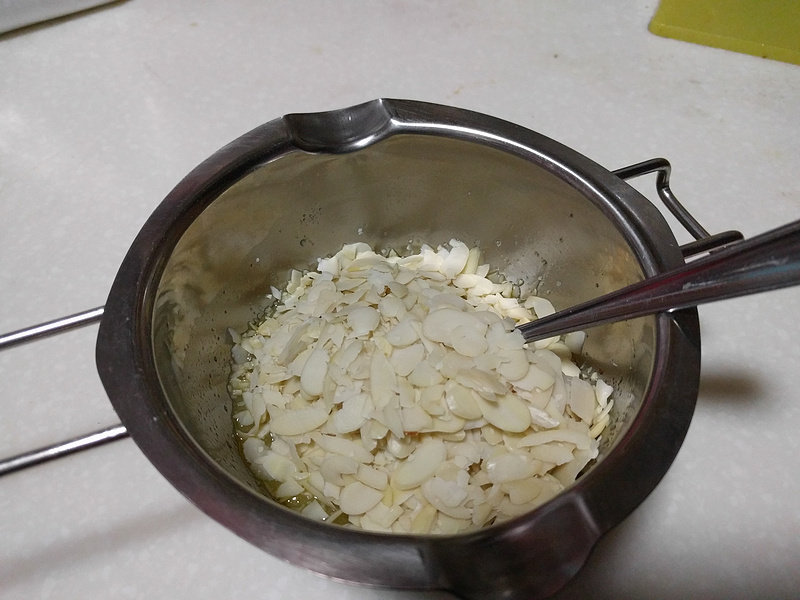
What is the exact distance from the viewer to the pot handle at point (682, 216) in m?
0.44

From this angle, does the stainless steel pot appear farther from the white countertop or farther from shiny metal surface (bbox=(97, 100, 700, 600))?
the white countertop

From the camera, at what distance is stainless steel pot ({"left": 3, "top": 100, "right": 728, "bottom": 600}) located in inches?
12.9

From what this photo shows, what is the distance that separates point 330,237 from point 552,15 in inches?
22.2

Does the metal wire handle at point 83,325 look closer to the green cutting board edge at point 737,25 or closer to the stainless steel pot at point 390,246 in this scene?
the stainless steel pot at point 390,246

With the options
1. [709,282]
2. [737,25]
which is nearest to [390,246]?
[709,282]

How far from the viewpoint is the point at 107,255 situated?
0.67 meters

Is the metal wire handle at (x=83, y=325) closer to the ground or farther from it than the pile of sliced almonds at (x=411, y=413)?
farther from it

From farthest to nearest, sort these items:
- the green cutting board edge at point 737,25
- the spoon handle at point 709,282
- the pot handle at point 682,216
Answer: the green cutting board edge at point 737,25 < the pot handle at point 682,216 < the spoon handle at point 709,282

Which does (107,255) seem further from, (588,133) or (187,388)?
(588,133)

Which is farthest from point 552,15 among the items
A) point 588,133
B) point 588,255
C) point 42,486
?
point 42,486

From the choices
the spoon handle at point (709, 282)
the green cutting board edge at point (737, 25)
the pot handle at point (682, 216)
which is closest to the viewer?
the spoon handle at point (709, 282)

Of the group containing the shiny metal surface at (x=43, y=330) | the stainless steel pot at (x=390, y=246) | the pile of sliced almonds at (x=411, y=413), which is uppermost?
the shiny metal surface at (x=43, y=330)

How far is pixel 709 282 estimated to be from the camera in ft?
1.17

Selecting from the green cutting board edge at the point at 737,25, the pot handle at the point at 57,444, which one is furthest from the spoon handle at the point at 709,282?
the green cutting board edge at the point at 737,25
